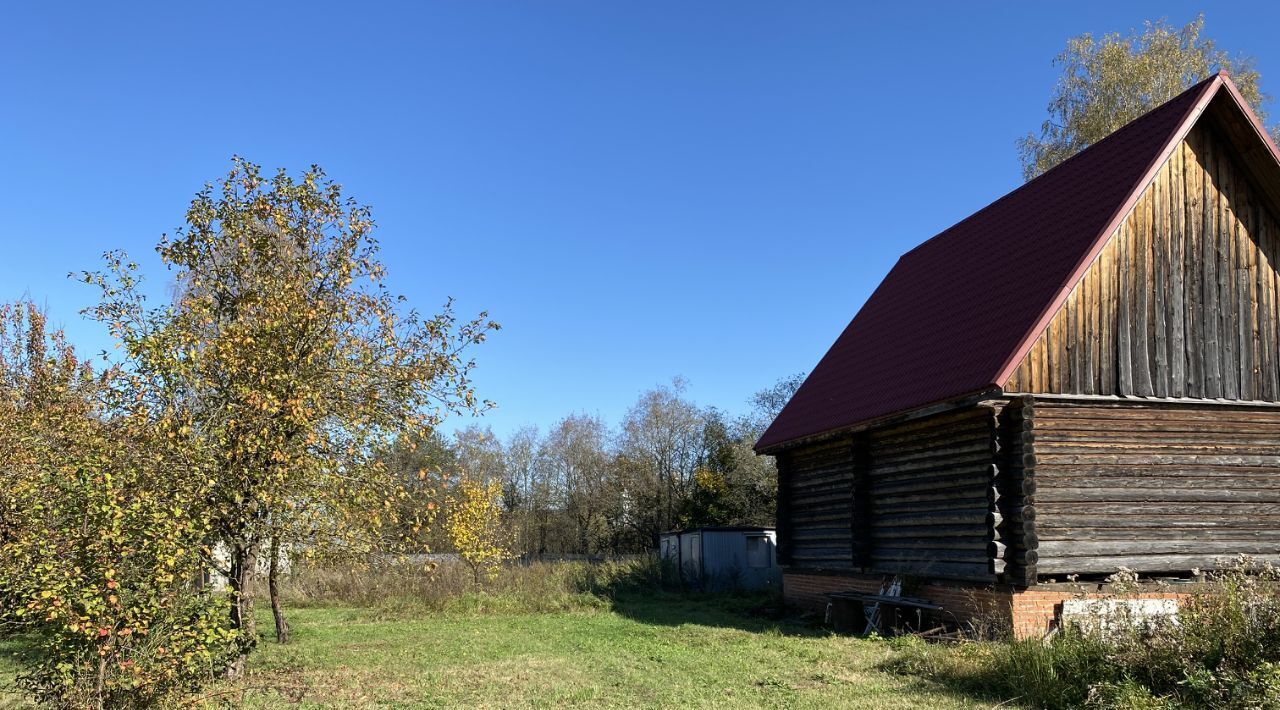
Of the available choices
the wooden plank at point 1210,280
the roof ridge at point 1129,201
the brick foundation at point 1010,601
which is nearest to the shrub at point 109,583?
the brick foundation at point 1010,601

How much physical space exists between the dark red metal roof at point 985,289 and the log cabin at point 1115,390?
58 mm

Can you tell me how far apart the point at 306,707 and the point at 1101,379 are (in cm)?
1202

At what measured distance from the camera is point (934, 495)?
616 inches

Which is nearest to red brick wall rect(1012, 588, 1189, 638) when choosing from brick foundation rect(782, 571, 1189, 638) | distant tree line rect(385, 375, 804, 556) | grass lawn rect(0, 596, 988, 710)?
brick foundation rect(782, 571, 1189, 638)

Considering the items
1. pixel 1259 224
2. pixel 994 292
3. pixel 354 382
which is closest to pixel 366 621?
pixel 354 382

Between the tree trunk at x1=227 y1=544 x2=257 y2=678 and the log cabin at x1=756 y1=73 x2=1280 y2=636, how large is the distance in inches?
404

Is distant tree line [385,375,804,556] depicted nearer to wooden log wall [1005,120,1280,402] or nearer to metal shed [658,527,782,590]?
metal shed [658,527,782,590]

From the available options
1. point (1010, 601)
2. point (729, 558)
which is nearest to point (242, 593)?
point (1010, 601)

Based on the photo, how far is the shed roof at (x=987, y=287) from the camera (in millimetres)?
14164

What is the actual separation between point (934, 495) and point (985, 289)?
3947mm

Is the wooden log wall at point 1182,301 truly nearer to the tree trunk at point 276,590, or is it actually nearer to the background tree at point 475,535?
the tree trunk at point 276,590

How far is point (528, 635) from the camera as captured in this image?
56.4 feet

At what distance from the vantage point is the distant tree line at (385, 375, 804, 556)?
44094 mm

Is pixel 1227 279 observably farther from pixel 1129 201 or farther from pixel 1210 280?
pixel 1129 201
